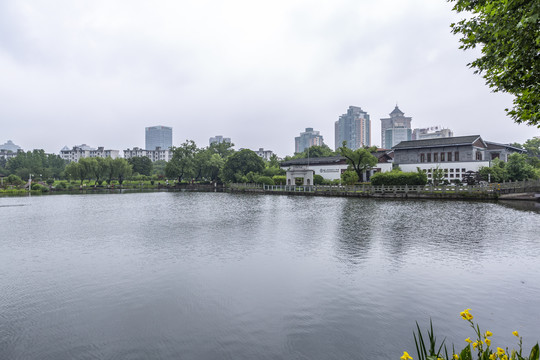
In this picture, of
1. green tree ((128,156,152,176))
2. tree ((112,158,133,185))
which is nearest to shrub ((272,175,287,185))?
tree ((112,158,133,185))

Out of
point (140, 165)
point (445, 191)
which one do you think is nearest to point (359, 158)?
point (445, 191)

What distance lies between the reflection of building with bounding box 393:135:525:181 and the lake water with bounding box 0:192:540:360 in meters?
45.2

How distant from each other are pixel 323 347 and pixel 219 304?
3516 mm

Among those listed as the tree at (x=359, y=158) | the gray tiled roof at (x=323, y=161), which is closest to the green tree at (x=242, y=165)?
the gray tiled roof at (x=323, y=161)

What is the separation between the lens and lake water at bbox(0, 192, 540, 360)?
7.30 meters

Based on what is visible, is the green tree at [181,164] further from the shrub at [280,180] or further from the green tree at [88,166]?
the shrub at [280,180]

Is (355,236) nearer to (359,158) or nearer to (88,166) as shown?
(359,158)

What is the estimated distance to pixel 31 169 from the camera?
4328 inches

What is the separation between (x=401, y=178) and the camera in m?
53.2

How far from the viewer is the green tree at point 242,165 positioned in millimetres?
86625

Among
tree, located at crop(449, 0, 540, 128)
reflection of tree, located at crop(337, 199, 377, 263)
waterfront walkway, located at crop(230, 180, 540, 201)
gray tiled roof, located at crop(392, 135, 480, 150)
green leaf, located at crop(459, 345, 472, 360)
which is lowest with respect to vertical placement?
reflection of tree, located at crop(337, 199, 377, 263)

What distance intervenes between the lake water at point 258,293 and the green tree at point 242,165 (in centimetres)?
6710

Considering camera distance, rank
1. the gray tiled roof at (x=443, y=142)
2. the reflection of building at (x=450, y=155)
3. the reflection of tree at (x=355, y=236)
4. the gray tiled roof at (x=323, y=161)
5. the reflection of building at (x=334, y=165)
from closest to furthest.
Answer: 1. the reflection of tree at (x=355, y=236)
2. the reflection of building at (x=450, y=155)
3. the gray tiled roof at (x=443, y=142)
4. the reflection of building at (x=334, y=165)
5. the gray tiled roof at (x=323, y=161)

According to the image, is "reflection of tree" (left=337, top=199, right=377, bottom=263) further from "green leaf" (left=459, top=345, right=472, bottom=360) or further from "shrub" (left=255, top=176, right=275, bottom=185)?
"shrub" (left=255, top=176, right=275, bottom=185)
